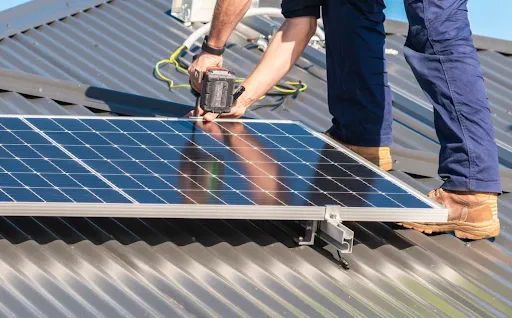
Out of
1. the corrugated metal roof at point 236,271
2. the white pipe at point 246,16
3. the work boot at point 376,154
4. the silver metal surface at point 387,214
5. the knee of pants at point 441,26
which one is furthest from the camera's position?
the white pipe at point 246,16

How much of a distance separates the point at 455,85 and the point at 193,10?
377 centimetres

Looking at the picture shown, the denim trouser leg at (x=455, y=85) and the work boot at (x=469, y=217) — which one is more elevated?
the denim trouser leg at (x=455, y=85)

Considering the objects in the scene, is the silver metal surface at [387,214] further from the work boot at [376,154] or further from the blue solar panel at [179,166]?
the work boot at [376,154]

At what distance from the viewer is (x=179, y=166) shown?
19.2 feet

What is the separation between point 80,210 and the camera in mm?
5227

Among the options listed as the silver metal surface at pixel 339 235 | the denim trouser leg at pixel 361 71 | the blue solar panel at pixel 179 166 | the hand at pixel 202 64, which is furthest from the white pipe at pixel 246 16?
the silver metal surface at pixel 339 235

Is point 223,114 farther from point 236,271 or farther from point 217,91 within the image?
point 236,271

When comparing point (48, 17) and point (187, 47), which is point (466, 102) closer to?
point (187, 47)

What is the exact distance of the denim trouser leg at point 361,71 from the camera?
666cm

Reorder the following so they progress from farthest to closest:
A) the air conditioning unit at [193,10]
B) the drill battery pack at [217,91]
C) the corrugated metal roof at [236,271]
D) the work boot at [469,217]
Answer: the air conditioning unit at [193,10]
the drill battery pack at [217,91]
the work boot at [469,217]
the corrugated metal roof at [236,271]

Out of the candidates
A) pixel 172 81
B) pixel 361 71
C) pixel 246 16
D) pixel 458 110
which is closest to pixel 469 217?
pixel 458 110

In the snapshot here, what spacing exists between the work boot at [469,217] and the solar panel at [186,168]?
0.30m

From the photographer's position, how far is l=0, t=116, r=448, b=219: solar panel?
214 inches

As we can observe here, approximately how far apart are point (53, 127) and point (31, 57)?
2.52 m
